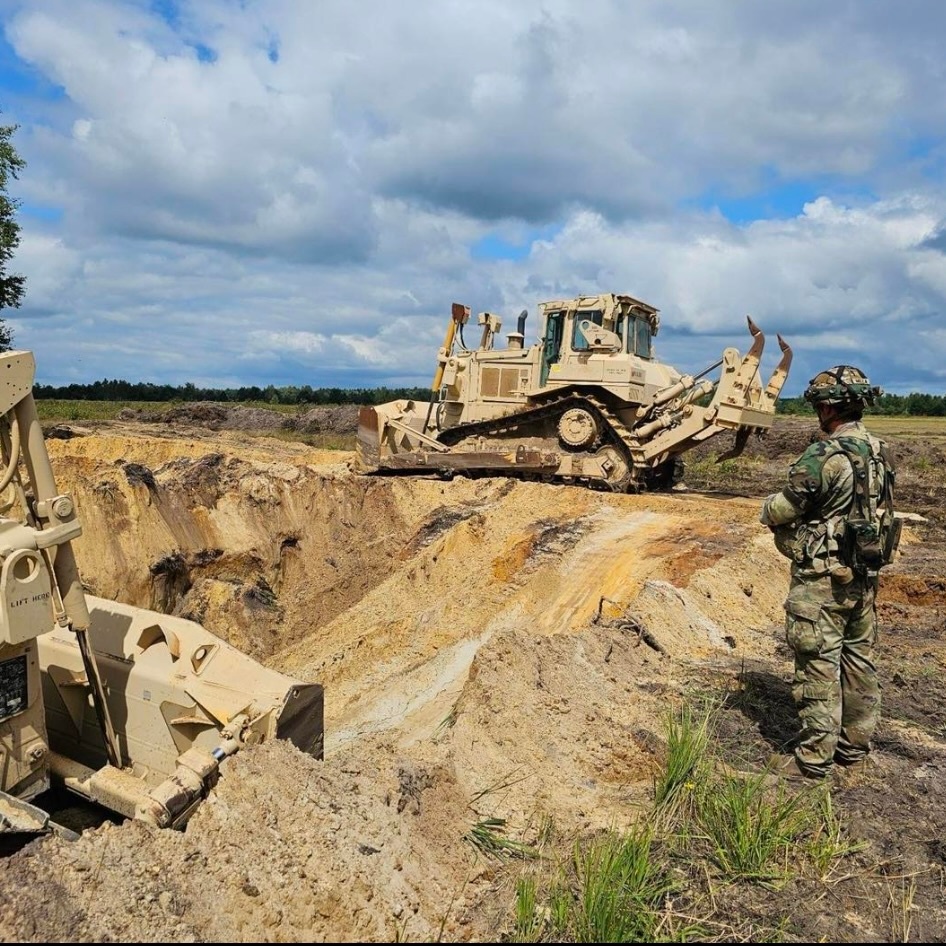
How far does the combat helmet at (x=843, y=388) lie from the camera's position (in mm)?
4379

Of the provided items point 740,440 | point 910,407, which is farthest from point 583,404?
point 910,407

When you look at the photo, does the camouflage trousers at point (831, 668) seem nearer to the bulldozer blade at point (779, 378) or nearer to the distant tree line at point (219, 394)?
the bulldozer blade at point (779, 378)

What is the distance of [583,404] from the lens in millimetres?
13789

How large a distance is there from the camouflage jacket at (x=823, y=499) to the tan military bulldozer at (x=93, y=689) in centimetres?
274

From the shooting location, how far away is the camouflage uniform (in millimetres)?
4273

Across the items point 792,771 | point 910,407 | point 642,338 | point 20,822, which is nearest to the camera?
point 20,822

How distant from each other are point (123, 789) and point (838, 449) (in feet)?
13.8

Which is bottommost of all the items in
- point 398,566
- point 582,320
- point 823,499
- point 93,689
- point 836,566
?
point 398,566

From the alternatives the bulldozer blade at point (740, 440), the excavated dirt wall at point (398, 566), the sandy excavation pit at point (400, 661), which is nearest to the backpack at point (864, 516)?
the sandy excavation pit at point (400, 661)

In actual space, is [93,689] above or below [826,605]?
below

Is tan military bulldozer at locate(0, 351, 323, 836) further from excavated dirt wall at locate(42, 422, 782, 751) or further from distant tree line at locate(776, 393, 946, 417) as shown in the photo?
distant tree line at locate(776, 393, 946, 417)

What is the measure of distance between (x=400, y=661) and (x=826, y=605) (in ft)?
17.0

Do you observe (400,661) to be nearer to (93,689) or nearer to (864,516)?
(93,689)

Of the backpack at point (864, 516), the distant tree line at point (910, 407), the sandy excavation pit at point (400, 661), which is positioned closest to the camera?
the sandy excavation pit at point (400, 661)
